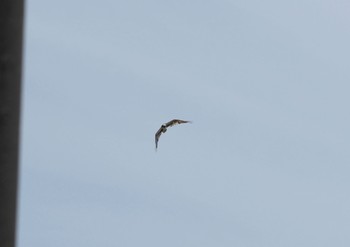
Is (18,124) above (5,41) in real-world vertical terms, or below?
below

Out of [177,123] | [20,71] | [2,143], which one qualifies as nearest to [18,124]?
[2,143]

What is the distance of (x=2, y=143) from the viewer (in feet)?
33.9

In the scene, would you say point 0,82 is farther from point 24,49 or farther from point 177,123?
point 177,123

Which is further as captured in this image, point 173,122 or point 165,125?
point 165,125

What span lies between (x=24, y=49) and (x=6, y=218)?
353cm

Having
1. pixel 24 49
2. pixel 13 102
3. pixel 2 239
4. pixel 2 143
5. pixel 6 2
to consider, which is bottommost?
pixel 2 239

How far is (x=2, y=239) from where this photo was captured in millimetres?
11359

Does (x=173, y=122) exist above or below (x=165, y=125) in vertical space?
above

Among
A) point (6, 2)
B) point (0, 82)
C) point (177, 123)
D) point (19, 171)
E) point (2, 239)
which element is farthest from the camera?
point (177, 123)

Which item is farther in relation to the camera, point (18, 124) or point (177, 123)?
point (177, 123)

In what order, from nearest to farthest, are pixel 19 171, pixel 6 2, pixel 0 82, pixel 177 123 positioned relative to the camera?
pixel 6 2
pixel 0 82
pixel 19 171
pixel 177 123

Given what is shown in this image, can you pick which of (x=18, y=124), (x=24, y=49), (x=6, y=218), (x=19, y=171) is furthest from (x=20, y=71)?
(x=6, y=218)

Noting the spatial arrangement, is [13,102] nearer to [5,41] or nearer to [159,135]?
[5,41]

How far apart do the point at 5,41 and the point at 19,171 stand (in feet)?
8.45
